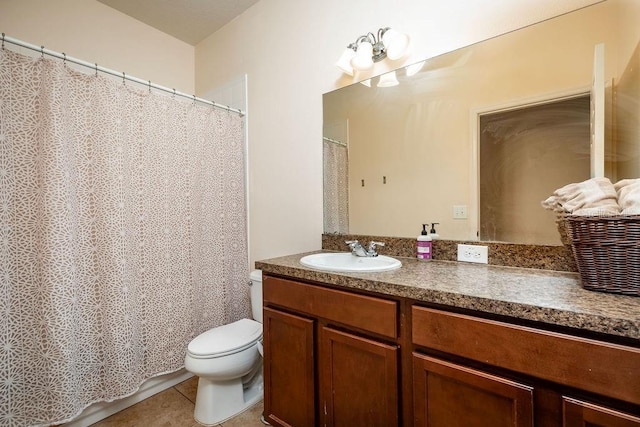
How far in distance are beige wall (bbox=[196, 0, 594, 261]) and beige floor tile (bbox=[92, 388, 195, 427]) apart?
1.03 m

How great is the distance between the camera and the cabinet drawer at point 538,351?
633 mm

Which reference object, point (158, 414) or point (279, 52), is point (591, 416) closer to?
point (158, 414)

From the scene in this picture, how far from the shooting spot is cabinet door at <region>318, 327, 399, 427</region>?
989mm

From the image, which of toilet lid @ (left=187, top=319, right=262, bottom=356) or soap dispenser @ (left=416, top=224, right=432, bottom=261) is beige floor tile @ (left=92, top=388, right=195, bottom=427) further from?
soap dispenser @ (left=416, top=224, right=432, bottom=261)

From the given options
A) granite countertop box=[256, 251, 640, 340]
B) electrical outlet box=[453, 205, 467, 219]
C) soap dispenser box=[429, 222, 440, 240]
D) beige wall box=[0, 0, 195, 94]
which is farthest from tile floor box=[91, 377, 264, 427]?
beige wall box=[0, 0, 195, 94]

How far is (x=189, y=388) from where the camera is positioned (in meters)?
1.89

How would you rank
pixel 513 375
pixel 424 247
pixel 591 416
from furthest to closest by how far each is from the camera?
1. pixel 424 247
2. pixel 513 375
3. pixel 591 416

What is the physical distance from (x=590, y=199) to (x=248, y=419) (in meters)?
1.83

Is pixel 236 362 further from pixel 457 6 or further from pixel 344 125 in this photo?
pixel 457 6

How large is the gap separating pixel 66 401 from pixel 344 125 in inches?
79.4

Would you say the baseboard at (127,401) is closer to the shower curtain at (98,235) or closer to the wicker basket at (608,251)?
the shower curtain at (98,235)

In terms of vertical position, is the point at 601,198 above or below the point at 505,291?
above

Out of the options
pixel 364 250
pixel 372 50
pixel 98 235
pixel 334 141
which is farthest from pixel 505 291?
pixel 98 235

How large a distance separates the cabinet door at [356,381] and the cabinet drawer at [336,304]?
6cm
